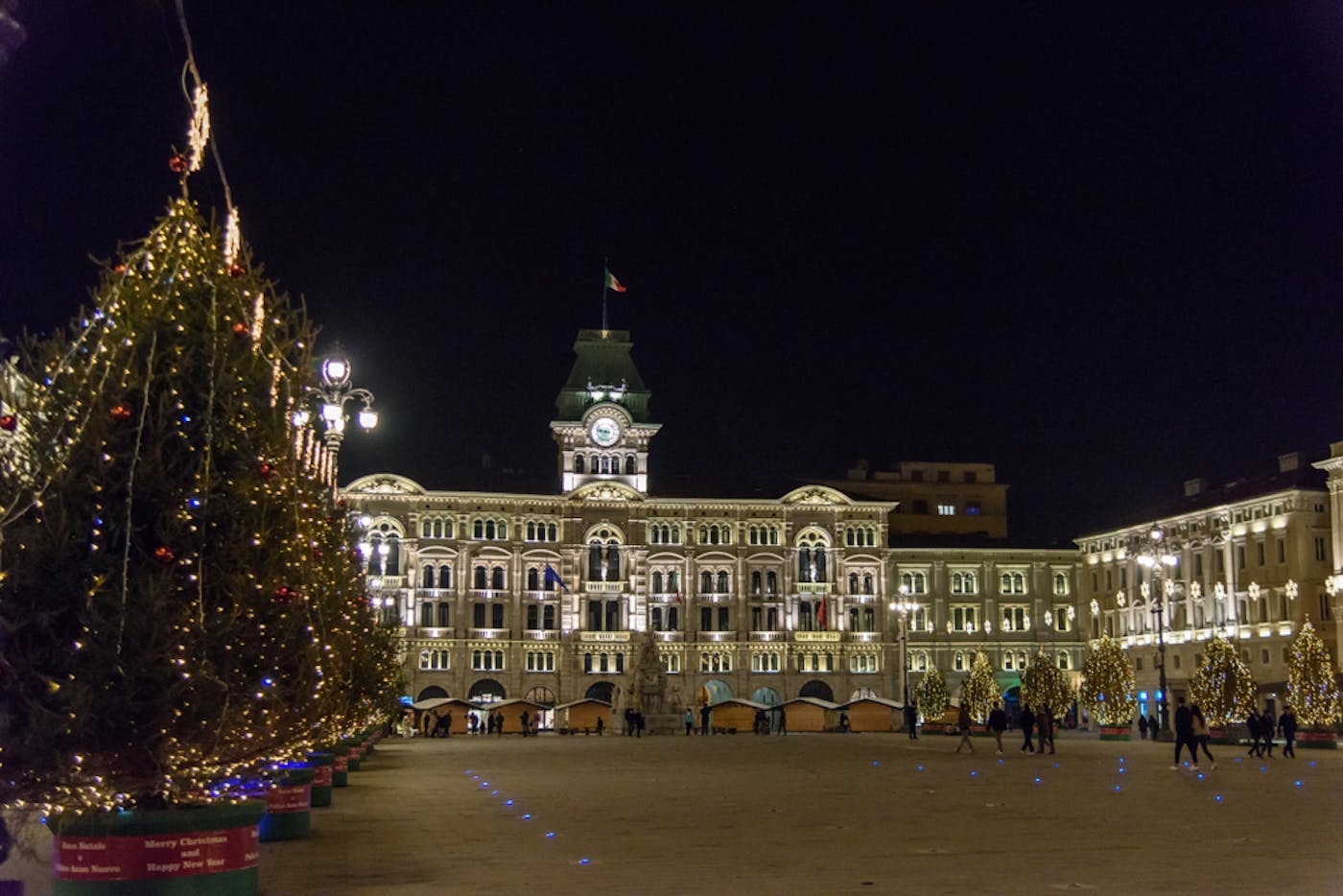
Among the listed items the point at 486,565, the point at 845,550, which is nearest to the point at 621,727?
the point at 486,565

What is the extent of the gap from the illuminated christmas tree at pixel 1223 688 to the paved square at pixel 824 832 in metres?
17.4

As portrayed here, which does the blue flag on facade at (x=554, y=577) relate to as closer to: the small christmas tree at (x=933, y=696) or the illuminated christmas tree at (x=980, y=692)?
the small christmas tree at (x=933, y=696)

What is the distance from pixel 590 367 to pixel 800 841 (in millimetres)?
79882

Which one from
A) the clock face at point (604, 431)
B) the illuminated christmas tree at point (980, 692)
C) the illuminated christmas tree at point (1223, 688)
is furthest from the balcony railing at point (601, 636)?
the illuminated christmas tree at point (1223, 688)

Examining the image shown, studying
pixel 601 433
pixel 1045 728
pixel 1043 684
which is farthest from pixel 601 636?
pixel 1045 728

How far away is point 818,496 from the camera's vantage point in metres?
92.2

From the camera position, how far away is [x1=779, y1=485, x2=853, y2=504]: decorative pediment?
91750 millimetres

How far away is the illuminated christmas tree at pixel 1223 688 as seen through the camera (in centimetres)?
4872

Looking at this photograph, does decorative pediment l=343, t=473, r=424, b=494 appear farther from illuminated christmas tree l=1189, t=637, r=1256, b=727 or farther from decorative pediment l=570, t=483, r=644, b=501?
illuminated christmas tree l=1189, t=637, r=1256, b=727

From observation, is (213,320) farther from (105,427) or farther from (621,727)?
(621,727)

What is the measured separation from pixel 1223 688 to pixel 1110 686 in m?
7.06

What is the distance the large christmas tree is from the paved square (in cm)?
219

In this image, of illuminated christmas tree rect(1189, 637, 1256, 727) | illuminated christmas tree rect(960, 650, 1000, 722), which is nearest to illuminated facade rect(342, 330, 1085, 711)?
illuminated christmas tree rect(960, 650, 1000, 722)

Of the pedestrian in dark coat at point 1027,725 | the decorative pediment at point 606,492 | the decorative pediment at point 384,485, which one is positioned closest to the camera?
the pedestrian in dark coat at point 1027,725
